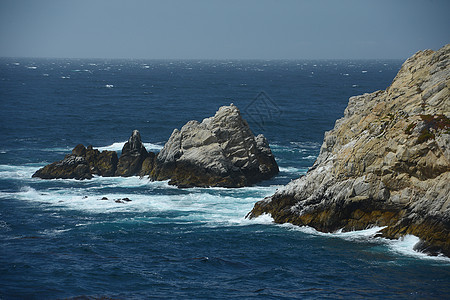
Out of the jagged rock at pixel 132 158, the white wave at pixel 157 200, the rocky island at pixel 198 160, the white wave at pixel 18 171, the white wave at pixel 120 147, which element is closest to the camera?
the white wave at pixel 157 200

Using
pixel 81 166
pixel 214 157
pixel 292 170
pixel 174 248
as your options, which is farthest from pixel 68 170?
pixel 174 248

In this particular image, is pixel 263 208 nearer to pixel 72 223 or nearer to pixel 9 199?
pixel 72 223

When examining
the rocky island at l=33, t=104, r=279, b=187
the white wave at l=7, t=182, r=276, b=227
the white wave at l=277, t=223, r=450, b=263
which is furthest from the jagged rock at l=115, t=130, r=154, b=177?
the white wave at l=277, t=223, r=450, b=263

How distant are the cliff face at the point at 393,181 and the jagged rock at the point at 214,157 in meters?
12.4

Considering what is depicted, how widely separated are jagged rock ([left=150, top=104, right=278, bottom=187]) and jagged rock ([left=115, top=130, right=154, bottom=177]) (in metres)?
3.59

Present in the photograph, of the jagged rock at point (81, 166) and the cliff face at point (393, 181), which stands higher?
the cliff face at point (393, 181)

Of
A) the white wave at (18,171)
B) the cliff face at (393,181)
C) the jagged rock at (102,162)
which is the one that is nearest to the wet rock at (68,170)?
the jagged rock at (102,162)

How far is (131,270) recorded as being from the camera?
35844mm

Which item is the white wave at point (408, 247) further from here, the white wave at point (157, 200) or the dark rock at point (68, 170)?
the dark rock at point (68, 170)

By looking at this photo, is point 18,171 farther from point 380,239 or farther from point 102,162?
point 380,239

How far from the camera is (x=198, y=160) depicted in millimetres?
60562

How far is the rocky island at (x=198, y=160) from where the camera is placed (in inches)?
2371

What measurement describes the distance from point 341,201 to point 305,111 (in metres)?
79.9

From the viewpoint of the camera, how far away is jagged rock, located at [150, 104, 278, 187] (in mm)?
60031
